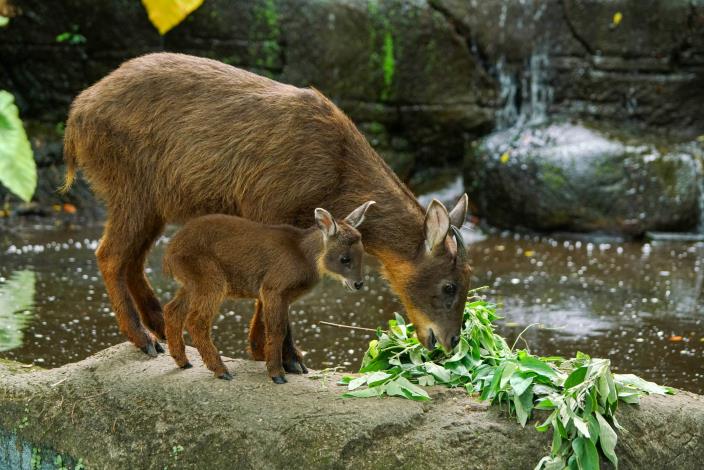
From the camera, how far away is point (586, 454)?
4.50 metres

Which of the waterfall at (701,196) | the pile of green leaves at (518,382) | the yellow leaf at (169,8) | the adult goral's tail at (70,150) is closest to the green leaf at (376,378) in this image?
the pile of green leaves at (518,382)

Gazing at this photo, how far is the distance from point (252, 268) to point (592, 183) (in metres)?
7.97

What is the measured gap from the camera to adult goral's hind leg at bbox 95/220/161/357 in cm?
580

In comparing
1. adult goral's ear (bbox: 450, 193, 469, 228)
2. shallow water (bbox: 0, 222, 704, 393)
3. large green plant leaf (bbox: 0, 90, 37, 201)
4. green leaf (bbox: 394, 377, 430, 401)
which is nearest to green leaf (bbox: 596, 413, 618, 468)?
green leaf (bbox: 394, 377, 430, 401)

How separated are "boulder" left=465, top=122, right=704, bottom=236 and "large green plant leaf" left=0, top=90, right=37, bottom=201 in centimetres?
1066

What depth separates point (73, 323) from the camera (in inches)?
321

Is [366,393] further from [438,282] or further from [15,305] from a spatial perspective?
[15,305]

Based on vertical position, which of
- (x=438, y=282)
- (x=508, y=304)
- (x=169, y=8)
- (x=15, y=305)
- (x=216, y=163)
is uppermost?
(x=169, y=8)

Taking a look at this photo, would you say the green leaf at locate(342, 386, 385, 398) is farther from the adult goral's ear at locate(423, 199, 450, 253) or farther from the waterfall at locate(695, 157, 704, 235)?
the waterfall at locate(695, 157, 704, 235)

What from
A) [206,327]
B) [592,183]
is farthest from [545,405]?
[592,183]

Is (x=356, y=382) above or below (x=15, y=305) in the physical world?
above

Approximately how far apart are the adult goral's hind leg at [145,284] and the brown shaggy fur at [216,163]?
0.05ft

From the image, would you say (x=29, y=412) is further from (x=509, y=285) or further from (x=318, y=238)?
(x=509, y=285)

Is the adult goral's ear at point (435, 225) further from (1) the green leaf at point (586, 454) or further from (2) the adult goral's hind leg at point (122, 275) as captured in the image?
(2) the adult goral's hind leg at point (122, 275)
